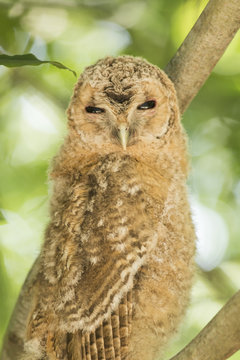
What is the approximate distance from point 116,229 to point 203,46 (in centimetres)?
71

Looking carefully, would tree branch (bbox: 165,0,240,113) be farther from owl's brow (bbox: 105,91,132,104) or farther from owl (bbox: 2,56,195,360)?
owl's brow (bbox: 105,91,132,104)

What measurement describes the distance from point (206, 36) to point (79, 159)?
59 cm

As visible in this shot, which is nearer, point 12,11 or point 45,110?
point 12,11

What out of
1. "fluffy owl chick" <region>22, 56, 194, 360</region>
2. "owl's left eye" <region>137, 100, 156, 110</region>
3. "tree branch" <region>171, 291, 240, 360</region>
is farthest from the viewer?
"owl's left eye" <region>137, 100, 156, 110</region>

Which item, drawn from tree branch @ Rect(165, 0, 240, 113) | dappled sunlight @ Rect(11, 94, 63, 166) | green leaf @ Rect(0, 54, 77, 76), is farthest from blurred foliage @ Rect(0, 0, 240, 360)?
green leaf @ Rect(0, 54, 77, 76)

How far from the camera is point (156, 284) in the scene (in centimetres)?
172

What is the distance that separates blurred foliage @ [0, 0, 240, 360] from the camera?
9.06 feet

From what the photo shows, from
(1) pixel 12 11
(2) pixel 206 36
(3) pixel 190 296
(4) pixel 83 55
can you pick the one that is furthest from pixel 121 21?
(3) pixel 190 296

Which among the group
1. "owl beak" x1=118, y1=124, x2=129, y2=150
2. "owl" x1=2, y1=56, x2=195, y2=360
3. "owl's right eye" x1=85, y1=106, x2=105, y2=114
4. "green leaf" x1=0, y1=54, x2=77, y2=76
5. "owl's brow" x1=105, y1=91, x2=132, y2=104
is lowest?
"owl" x1=2, y1=56, x2=195, y2=360

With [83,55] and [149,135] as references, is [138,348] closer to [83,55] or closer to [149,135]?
[149,135]

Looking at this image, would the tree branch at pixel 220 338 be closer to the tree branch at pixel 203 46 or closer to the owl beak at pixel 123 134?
the owl beak at pixel 123 134

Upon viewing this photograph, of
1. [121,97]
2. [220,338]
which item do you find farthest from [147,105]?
[220,338]

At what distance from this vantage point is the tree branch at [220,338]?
120 centimetres

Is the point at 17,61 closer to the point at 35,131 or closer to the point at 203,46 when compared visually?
the point at 203,46
